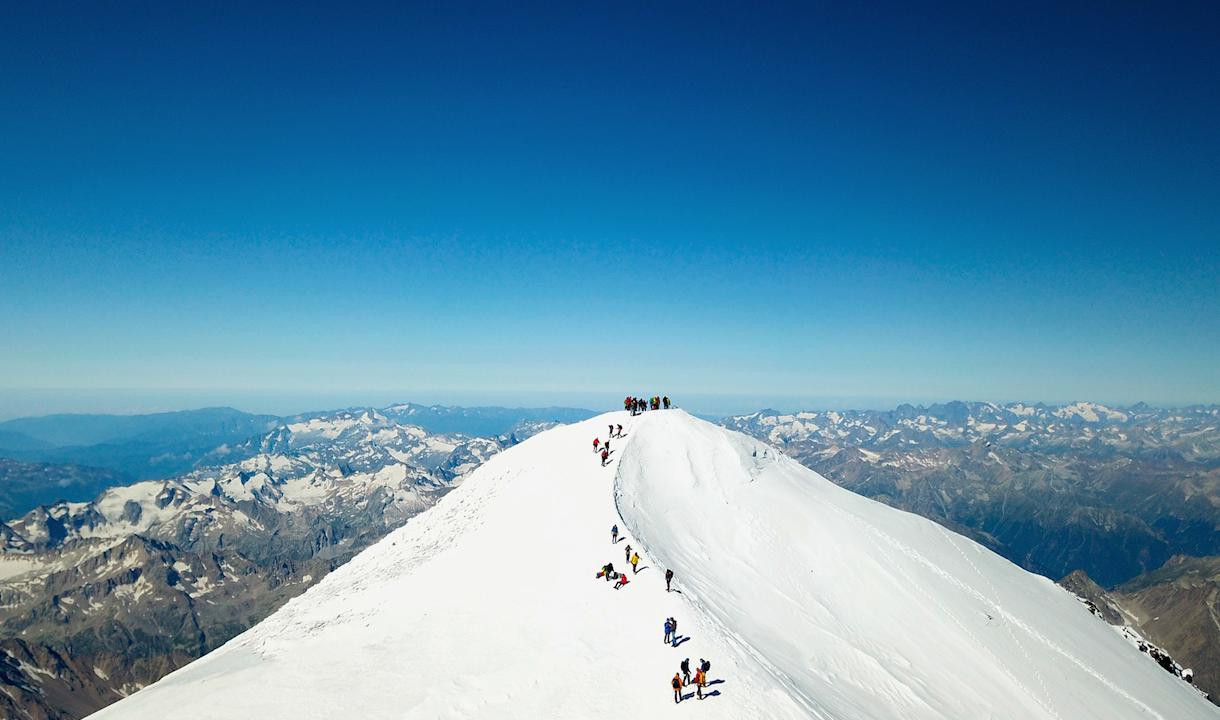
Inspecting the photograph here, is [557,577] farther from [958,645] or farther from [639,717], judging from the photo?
[958,645]

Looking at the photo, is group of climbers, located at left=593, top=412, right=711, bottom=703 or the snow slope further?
the snow slope

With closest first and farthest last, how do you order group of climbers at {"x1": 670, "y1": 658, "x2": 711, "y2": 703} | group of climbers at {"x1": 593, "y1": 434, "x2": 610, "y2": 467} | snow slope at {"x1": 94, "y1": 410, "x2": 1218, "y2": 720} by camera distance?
1. group of climbers at {"x1": 670, "y1": 658, "x2": 711, "y2": 703}
2. snow slope at {"x1": 94, "y1": 410, "x2": 1218, "y2": 720}
3. group of climbers at {"x1": 593, "y1": 434, "x2": 610, "y2": 467}

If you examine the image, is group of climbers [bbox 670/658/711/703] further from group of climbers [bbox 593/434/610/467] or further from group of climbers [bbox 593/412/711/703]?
group of climbers [bbox 593/434/610/467]

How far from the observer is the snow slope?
108 feet

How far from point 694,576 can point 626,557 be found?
572 centimetres

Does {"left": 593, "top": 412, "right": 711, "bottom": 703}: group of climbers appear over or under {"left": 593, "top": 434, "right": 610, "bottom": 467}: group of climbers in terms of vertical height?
under

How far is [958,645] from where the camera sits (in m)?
50.6

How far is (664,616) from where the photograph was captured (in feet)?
121

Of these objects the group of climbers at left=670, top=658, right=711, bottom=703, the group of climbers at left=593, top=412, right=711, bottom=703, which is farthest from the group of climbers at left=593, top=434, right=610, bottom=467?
the group of climbers at left=670, top=658, right=711, bottom=703

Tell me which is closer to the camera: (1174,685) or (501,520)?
(501,520)

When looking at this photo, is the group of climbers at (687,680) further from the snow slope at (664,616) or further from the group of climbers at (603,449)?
the group of climbers at (603,449)

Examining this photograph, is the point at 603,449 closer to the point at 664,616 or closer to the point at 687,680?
the point at 664,616

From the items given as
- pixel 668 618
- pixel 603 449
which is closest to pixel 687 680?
pixel 668 618

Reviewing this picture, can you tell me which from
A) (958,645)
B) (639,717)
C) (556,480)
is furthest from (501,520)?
(958,645)
